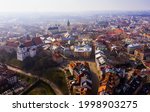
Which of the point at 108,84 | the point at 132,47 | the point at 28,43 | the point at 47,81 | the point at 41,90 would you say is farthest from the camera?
the point at 28,43

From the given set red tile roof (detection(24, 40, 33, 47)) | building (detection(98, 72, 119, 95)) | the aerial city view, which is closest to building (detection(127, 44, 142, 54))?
the aerial city view

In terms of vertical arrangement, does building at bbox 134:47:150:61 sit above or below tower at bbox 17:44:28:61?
below

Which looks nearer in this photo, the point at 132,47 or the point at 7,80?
the point at 7,80

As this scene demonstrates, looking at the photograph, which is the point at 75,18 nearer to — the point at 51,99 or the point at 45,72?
the point at 45,72

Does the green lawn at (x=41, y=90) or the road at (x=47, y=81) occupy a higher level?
the road at (x=47, y=81)

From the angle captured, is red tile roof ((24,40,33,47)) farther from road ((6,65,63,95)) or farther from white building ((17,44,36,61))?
road ((6,65,63,95))

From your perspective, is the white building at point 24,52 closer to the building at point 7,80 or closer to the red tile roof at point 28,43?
the red tile roof at point 28,43

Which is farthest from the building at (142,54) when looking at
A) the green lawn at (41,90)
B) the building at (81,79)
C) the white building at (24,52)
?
the green lawn at (41,90)

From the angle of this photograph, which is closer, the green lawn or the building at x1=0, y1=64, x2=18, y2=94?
the green lawn

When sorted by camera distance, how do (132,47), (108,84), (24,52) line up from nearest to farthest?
(108,84), (24,52), (132,47)

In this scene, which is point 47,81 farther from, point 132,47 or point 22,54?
point 132,47

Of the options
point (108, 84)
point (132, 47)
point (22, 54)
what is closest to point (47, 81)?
point (108, 84)

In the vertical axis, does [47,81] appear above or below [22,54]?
below
